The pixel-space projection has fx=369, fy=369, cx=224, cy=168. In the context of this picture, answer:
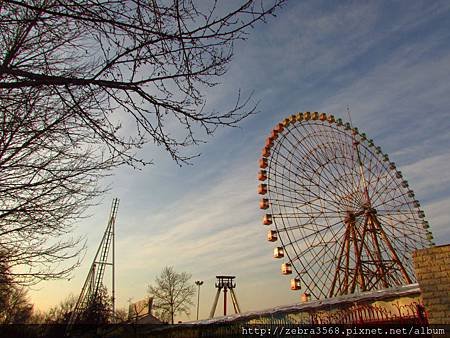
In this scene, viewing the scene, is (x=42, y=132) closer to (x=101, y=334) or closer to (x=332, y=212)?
(x=101, y=334)

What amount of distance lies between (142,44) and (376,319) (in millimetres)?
7850

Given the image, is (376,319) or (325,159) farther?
(325,159)

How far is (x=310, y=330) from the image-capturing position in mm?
9148

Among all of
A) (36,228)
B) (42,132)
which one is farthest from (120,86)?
(36,228)

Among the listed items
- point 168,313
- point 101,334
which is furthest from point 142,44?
point 168,313

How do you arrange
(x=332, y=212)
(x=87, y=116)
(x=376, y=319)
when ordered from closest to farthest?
(x=87, y=116) → (x=376, y=319) → (x=332, y=212)

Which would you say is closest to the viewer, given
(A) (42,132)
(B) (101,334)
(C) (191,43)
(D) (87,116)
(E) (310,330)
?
(C) (191,43)

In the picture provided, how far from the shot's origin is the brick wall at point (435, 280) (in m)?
6.43

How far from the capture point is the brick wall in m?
6.43

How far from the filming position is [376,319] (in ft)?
27.6

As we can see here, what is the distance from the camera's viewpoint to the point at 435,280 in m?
6.59

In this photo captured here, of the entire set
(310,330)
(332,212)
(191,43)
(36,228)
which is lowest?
(310,330)

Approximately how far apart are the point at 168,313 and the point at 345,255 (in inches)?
1313

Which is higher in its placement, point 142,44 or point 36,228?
point 142,44
